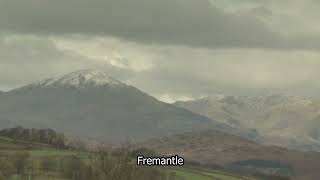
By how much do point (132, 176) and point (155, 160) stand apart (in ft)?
48.1

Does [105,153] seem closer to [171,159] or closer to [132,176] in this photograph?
[132,176]

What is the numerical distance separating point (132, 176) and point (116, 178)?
12.9 m

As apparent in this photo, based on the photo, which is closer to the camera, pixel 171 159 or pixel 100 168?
pixel 100 168

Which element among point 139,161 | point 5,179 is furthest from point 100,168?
point 5,179

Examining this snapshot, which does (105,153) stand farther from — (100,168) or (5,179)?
(5,179)

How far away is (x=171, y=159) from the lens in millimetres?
186875

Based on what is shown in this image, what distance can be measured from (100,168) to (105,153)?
41.0 feet

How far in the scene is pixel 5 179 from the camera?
188875 millimetres

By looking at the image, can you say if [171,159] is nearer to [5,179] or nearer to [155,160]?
[155,160]

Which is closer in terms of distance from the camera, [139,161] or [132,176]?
[132,176]

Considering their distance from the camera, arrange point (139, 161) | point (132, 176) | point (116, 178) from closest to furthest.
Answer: point (116, 178)
point (132, 176)
point (139, 161)

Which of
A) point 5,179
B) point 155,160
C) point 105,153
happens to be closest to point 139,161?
point 155,160

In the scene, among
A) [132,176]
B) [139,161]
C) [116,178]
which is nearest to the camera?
[116,178]

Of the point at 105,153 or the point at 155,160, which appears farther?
the point at 155,160
